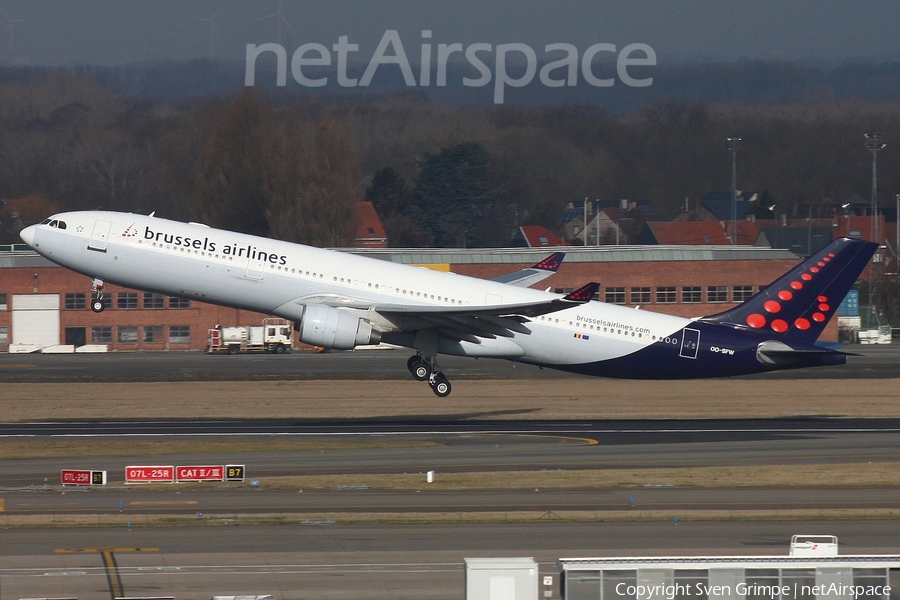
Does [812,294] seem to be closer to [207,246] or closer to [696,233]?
[207,246]

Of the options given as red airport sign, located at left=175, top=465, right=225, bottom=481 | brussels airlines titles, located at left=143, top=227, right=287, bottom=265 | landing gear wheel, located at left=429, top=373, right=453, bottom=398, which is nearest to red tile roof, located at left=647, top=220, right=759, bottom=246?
landing gear wheel, located at left=429, top=373, right=453, bottom=398

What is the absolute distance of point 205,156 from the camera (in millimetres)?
118125

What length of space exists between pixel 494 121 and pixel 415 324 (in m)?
135

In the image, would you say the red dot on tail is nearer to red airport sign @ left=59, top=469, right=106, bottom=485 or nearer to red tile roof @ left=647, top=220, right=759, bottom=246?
red airport sign @ left=59, top=469, right=106, bottom=485

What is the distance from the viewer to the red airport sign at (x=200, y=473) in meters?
30.3

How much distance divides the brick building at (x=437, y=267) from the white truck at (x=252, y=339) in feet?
12.6

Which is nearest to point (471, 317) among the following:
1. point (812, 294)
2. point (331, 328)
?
point (331, 328)

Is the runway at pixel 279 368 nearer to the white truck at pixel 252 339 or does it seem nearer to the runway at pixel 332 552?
the white truck at pixel 252 339

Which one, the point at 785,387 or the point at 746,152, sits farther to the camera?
the point at 746,152

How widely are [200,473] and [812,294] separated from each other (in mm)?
24290

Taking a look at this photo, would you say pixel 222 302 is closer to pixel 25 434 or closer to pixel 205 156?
pixel 25 434

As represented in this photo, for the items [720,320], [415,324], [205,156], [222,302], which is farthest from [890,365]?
[205,156]

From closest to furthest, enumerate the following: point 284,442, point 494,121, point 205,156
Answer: point 284,442 → point 205,156 → point 494,121

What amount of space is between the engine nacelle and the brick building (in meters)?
45.8
